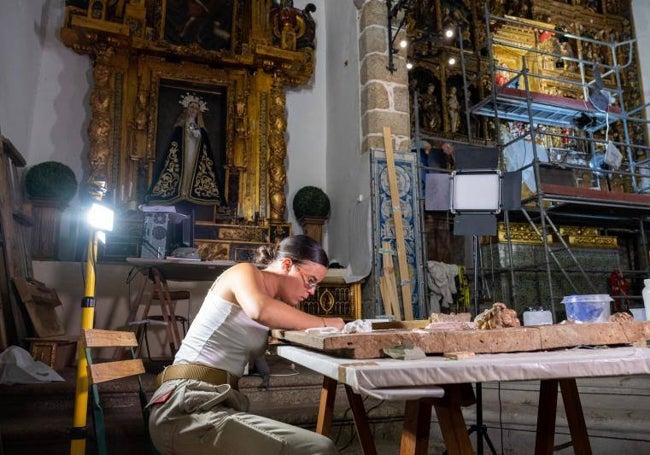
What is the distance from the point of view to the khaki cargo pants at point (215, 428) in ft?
4.33

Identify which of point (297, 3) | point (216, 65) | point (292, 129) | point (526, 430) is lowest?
point (526, 430)

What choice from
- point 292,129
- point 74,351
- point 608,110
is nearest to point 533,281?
point 608,110

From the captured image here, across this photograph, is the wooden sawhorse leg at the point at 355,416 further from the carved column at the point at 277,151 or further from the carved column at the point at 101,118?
the carved column at the point at 101,118

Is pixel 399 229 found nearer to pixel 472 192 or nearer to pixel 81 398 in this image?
pixel 472 192

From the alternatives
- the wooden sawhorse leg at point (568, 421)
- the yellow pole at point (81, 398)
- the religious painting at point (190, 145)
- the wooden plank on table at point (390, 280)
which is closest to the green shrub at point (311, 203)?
the religious painting at point (190, 145)

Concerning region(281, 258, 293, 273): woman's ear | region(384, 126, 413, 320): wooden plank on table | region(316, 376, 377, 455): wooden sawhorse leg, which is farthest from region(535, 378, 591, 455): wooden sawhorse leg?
region(384, 126, 413, 320): wooden plank on table

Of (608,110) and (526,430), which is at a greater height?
(608,110)

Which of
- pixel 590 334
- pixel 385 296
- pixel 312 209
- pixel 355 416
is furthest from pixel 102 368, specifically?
pixel 312 209

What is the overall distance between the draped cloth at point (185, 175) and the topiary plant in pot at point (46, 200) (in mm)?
1016

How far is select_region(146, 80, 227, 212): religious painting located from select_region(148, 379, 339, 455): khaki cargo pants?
4914 millimetres

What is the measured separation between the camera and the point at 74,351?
13.3 feet

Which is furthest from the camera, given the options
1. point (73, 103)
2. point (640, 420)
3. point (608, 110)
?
point (608, 110)

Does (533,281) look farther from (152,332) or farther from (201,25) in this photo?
(201,25)

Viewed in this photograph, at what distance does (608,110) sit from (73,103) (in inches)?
300
